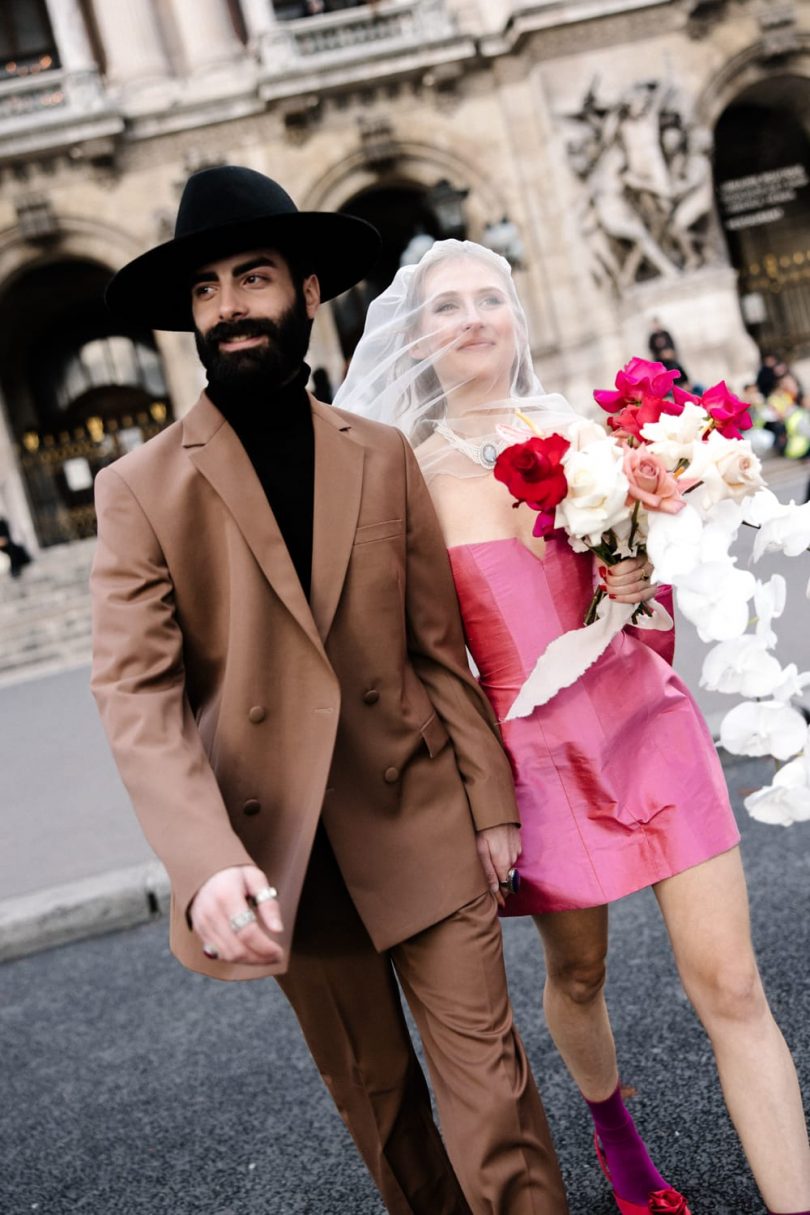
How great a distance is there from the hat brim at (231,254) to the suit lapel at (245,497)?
0.26 m

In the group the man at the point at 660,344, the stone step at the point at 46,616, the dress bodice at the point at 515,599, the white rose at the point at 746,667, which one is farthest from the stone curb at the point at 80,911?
the man at the point at 660,344

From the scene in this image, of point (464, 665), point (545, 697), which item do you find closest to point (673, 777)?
point (545, 697)

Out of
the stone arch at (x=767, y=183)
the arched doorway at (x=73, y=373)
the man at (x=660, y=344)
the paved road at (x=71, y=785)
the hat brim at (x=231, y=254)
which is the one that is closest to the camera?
the hat brim at (x=231, y=254)

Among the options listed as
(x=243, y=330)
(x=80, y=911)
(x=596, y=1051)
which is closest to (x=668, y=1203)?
(x=596, y=1051)

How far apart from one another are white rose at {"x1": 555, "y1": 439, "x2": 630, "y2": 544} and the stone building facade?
1701cm

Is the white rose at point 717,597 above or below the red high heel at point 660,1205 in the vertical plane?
above

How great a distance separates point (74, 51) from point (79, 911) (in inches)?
712

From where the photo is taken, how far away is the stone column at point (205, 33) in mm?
19547

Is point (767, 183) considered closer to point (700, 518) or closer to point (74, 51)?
point (74, 51)

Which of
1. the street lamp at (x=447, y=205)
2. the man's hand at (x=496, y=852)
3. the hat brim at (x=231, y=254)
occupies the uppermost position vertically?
the street lamp at (x=447, y=205)

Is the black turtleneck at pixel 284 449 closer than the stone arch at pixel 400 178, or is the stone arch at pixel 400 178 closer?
the black turtleneck at pixel 284 449

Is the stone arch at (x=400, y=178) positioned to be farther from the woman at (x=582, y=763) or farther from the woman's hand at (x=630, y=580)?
the woman's hand at (x=630, y=580)

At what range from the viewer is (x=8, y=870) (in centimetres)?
571

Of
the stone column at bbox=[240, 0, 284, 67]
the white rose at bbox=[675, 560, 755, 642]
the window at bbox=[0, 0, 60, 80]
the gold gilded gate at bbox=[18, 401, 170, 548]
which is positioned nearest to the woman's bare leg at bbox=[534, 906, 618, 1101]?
the white rose at bbox=[675, 560, 755, 642]
